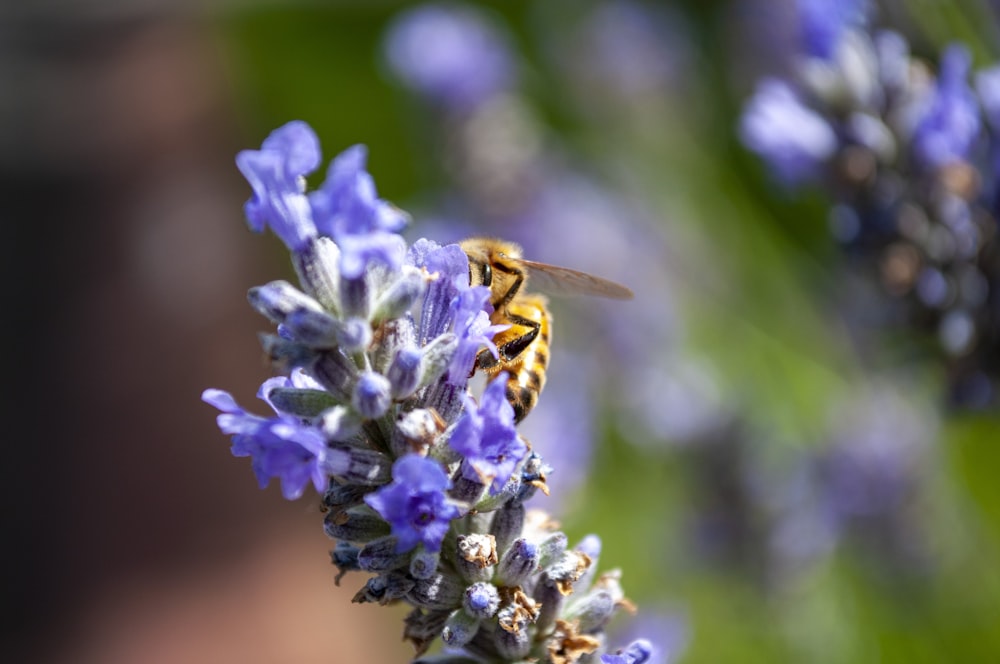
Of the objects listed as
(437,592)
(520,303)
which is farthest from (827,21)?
(437,592)

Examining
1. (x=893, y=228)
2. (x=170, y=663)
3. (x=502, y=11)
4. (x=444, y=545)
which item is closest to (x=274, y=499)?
(x=170, y=663)

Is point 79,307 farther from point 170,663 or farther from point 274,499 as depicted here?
point 170,663

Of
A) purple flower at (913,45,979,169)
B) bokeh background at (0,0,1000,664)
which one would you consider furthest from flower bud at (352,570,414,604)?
purple flower at (913,45,979,169)

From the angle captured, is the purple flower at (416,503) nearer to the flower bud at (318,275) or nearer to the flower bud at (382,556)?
the flower bud at (382,556)

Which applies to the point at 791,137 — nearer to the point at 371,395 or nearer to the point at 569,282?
the point at 569,282

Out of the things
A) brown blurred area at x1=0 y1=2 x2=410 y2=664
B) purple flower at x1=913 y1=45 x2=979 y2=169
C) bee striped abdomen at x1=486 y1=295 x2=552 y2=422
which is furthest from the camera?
brown blurred area at x1=0 y1=2 x2=410 y2=664

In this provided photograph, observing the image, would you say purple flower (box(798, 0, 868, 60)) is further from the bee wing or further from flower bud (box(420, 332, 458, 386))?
flower bud (box(420, 332, 458, 386))

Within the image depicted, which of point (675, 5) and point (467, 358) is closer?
point (467, 358)
